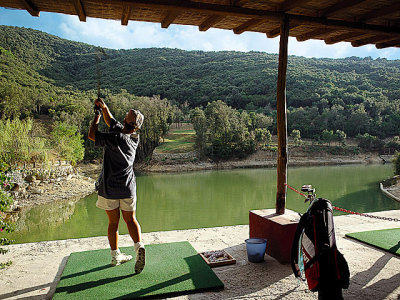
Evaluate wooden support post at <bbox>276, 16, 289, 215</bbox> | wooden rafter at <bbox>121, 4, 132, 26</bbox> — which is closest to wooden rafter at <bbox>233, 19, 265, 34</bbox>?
wooden support post at <bbox>276, 16, 289, 215</bbox>

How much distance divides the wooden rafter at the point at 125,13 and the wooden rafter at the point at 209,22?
0.78 metres

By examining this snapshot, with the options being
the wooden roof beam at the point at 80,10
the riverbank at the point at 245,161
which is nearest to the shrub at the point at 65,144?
the riverbank at the point at 245,161

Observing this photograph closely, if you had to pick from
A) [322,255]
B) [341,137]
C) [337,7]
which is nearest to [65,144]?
[337,7]

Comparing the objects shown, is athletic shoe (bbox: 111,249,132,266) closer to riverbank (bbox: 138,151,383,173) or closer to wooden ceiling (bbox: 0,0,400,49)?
wooden ceiling (bbox: 0,0,400,49)

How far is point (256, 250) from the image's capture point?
3.12 metres

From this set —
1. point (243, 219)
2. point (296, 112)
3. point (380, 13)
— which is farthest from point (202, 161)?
point (380, 13)

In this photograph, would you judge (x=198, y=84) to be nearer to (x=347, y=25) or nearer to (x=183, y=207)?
(x=183, y=207)

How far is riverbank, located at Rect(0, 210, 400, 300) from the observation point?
8.25 feet

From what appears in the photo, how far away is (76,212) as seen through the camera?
1042cm

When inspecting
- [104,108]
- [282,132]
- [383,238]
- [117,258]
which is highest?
[104,108]

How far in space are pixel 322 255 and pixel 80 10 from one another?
287 cm

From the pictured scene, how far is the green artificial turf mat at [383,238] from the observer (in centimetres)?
356

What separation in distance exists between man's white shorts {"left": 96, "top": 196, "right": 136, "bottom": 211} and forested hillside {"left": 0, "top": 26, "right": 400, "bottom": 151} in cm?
2664

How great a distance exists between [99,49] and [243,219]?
268 inches
